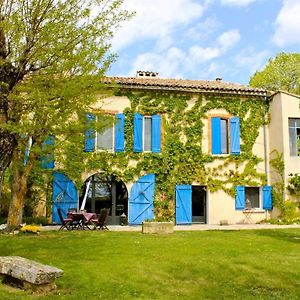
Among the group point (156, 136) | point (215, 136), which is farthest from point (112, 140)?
point (215, 136)

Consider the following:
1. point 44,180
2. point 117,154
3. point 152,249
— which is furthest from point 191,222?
point 152,249

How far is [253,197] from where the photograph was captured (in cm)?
2080

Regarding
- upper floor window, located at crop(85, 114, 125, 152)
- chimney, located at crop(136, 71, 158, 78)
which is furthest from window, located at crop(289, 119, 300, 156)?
upper floor window, located at crop(85, 114, 125, 152)

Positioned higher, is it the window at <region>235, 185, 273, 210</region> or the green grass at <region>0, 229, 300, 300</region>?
the window at <region>235, 185, 273, 210</region>

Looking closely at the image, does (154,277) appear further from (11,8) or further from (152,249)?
(11,8)

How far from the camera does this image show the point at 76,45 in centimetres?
888

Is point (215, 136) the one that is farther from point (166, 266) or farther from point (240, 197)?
point (166, 266)

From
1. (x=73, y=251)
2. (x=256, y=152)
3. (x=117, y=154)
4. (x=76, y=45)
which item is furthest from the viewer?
(x=256, y=152)

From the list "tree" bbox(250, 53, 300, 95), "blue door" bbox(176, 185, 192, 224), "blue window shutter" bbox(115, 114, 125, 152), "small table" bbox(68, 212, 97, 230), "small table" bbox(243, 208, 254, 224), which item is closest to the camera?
"small table" bbox(68, 212, 97, 230)

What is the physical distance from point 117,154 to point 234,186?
18.7ft

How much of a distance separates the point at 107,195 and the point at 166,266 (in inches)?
466

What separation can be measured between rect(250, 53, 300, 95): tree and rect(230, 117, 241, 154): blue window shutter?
16659 millimetres

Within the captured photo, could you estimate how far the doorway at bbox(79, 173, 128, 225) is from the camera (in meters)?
19.5

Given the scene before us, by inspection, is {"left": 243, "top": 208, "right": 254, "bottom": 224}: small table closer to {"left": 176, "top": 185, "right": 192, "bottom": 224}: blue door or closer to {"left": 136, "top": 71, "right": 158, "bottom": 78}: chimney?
{"left": 176, "top": 185, "right": 192, "bottom": 224}: blue door
